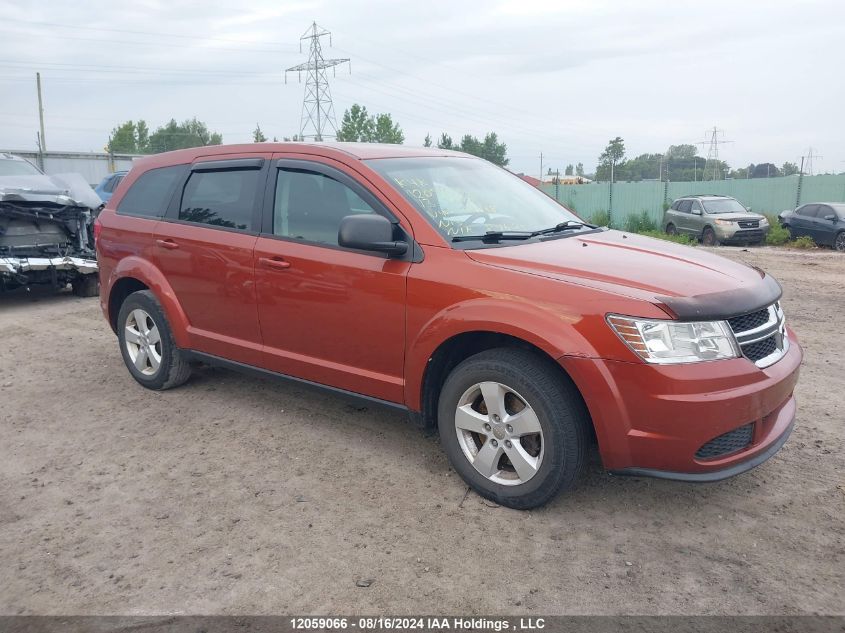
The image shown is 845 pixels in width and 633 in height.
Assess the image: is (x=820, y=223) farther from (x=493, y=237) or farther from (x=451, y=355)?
(x=451, y=355)

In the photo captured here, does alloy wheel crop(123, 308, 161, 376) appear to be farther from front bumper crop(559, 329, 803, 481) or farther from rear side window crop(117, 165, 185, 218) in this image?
front bumper crop(559, 329, 803, 481)

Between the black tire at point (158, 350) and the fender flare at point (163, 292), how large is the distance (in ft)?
0.27

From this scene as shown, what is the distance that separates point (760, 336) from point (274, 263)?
273 cm

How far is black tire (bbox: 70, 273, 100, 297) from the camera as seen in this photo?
31.9 ft

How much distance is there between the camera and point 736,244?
19.1 metres

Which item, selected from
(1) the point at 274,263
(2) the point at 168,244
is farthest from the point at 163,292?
(1) the point at 274,263

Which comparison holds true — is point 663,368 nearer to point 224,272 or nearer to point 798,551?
point 798,551

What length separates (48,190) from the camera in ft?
30.6

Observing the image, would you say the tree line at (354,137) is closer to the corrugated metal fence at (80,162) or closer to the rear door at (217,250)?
the corrugated metal fence at (80,162)

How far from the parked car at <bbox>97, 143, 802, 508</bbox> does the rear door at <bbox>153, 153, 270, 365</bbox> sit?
1 cm

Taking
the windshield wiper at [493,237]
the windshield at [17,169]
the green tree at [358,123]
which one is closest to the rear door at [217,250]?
the windshield wiper at [493,237]

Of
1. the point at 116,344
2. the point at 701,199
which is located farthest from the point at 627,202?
the point at 116,344

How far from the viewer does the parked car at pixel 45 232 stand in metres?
8.74

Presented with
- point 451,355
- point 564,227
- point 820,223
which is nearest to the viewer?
point 451,355
